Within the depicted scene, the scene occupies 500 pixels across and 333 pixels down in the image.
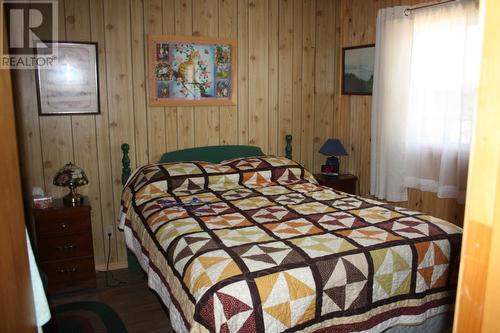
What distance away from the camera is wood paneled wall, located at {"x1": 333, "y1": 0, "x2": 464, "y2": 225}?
3965mm

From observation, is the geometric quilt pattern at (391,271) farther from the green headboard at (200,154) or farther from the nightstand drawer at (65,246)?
the nightstand drawer at (65,246)

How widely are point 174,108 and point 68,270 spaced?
5.16 feet

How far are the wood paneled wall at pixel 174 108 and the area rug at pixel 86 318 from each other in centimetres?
71

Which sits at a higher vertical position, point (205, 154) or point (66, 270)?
point (205, 154)

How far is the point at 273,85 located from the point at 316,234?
2.20 m

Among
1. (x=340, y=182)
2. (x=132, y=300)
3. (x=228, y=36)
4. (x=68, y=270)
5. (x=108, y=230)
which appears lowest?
(x=132, y=300)

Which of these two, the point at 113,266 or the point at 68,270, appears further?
the point at 113,266

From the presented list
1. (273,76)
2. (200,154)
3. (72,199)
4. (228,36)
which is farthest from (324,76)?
(72,199)

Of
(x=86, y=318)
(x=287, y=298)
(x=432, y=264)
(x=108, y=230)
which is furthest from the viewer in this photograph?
(x=108, y=230)

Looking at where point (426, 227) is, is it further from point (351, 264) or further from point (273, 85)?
point (273, 85)

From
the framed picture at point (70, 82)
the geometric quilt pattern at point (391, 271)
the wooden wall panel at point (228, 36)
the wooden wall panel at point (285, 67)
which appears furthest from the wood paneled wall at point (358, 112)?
the framed picture at point (70, 82)

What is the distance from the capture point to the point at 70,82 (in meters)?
3.39

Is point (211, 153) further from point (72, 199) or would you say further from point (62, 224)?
point (62, 224)

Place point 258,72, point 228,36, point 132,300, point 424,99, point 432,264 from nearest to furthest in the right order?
1. point 432,264
2. point 132,300
3. point 424,99
4. point 228,36
5. point 258,72
